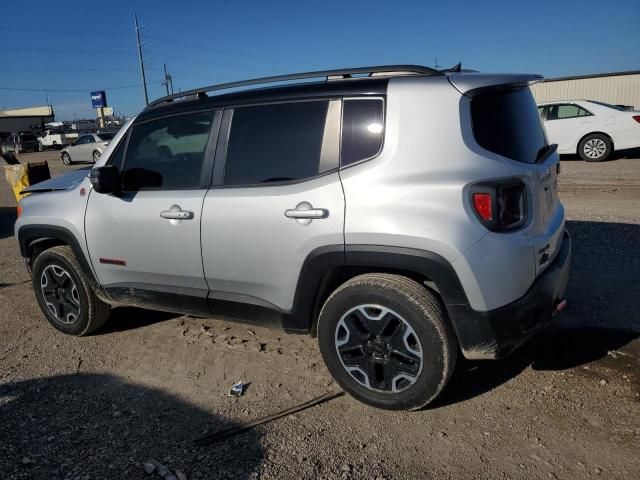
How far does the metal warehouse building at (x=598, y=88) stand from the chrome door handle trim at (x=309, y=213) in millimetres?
28524

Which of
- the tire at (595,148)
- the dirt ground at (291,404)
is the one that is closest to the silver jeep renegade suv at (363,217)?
the dirt ground at (291,404)

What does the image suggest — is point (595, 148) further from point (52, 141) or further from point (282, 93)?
point (52, 141)

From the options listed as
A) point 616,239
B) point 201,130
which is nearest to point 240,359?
point 201,130

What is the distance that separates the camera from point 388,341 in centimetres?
291

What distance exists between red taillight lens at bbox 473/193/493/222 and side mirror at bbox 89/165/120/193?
2490mm

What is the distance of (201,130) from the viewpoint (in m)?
3.56

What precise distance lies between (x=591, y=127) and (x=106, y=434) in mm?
13305

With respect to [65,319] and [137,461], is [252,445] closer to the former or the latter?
[137,461]

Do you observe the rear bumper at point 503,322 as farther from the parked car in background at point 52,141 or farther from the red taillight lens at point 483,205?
the parked car in background at point 52,141

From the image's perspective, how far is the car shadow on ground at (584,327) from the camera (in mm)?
3375

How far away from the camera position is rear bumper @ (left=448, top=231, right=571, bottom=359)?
8.71 feet

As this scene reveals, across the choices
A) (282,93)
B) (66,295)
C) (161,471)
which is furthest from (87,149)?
(161,471)

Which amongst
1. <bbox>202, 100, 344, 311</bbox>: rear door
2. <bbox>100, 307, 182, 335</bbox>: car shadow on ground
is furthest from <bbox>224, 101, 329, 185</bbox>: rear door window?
<bbox>100, 307, 182, 335</bbox>: car shadow on ground

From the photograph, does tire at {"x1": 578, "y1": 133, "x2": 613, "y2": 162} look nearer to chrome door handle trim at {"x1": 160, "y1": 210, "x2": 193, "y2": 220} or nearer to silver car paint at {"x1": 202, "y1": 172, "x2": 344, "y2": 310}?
silver car paint at {"x1": 202, "y1": 172, "x2": 344, "y2": 310}
